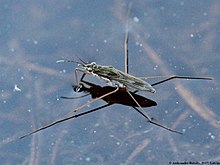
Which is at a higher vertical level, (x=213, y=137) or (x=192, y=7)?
(x=192, y=7)

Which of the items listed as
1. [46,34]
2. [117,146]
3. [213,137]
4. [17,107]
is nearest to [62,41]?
[46,34]

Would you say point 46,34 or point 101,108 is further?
point 46,34

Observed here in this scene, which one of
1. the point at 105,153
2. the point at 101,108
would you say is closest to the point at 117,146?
the point at 105,153

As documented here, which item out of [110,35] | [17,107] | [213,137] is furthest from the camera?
[110,35]

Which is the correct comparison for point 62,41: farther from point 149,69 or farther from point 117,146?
point 117,146

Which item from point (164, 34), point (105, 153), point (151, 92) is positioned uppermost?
point (164, 34)

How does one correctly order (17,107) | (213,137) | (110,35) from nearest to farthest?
1. (213,137)
2. (17,107)
3. (110,35)
